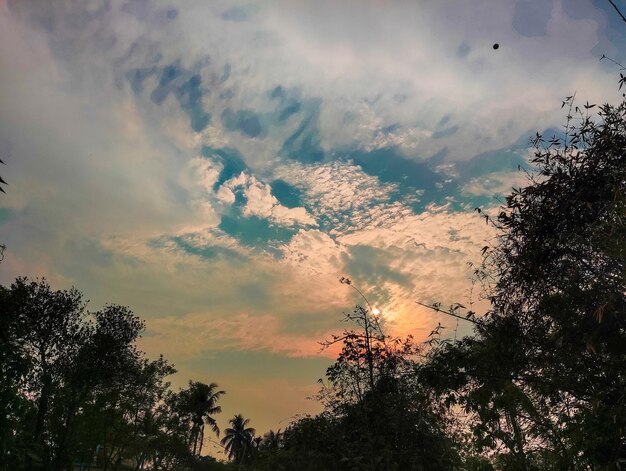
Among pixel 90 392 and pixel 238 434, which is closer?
pixel 90 392

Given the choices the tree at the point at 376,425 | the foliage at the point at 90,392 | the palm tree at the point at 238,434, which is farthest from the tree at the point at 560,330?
the palm tree at the point at 238,434

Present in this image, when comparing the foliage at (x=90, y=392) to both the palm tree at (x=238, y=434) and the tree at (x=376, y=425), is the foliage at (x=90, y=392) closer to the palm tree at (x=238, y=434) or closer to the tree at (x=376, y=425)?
the tree at (x=376, y=425)

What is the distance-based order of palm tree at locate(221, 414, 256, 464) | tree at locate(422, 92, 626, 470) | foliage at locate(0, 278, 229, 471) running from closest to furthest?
tree at locate(422, 92, 626, 470)
foliage at locate(0, 278, 229, 471)
palm tree at locate(221, 414, 256, 464)

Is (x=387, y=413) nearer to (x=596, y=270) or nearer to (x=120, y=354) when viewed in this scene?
(x=596, y=270)

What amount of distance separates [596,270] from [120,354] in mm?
32037

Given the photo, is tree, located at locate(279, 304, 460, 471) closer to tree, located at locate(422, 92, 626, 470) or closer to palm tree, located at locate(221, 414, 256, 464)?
tree, located at locate(422, 92, 626, 470)

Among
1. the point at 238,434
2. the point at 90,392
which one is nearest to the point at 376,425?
the point at 90,392

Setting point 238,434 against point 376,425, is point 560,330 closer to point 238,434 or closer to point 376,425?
point 376,425

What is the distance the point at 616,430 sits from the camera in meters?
8.20

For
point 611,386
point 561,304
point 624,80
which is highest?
point 624,80

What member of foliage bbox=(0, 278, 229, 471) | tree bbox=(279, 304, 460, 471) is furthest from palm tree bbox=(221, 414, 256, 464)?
tree bbox=(279, 304, 460, 471)

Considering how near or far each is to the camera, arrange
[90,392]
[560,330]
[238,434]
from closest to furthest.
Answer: [560,330] < [90,392] < [238,434]

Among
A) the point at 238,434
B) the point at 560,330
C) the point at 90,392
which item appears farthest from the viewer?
the point at 238,434

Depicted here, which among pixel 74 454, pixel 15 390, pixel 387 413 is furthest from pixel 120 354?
pixel 387 413
